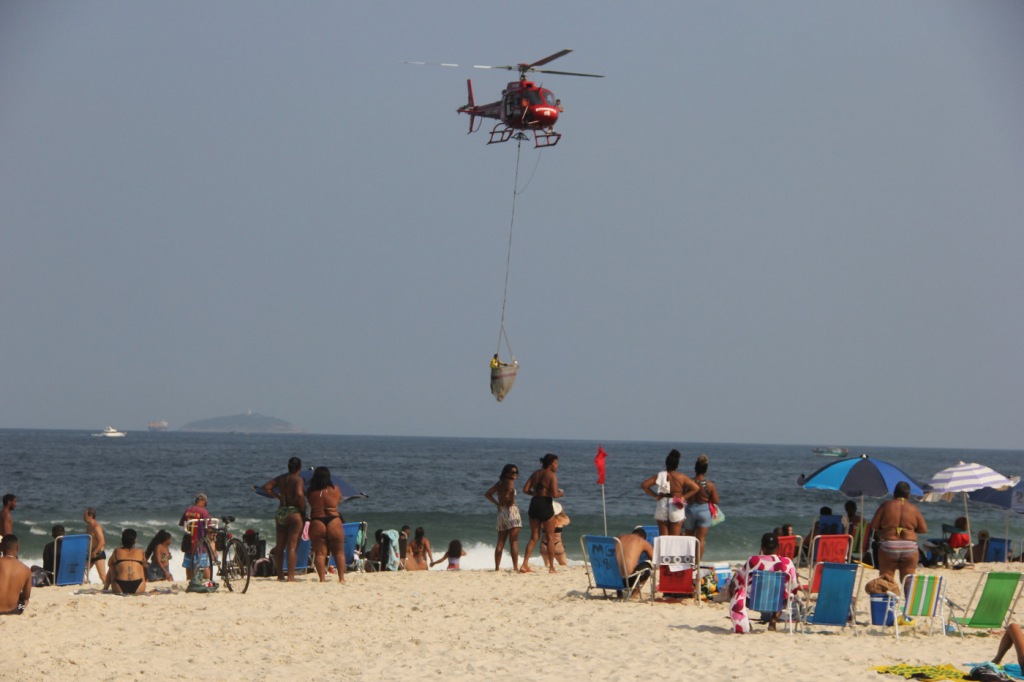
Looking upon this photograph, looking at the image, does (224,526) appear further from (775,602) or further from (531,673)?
(775,602)

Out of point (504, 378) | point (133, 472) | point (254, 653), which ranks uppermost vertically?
point (504, 378)

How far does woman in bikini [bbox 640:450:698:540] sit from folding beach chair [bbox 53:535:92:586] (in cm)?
660

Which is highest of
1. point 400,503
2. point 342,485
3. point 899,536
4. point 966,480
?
point 966,480

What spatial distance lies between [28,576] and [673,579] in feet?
20.8

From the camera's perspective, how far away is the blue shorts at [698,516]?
10.2 meters

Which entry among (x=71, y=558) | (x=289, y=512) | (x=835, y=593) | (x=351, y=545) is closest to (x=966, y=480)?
(x=835, y=593)

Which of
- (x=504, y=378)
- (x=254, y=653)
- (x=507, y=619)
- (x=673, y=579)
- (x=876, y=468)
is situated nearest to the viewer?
(x=254, y=653)

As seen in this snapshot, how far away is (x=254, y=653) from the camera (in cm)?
711

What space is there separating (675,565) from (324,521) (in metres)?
4.19

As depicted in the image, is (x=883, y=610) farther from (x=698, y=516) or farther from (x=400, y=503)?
(x=400, y=503)

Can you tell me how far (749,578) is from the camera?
8055 mm

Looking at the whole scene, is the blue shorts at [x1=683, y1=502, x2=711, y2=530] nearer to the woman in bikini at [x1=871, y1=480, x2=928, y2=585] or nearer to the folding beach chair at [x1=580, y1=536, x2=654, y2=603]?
the folding beach chair at [x1=580, y1=536, x2=654, y2=603]

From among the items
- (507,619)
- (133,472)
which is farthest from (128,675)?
(133,472)

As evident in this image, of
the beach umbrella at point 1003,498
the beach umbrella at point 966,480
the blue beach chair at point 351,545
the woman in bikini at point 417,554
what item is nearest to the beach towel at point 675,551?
the blue beach chair at point 351,545
